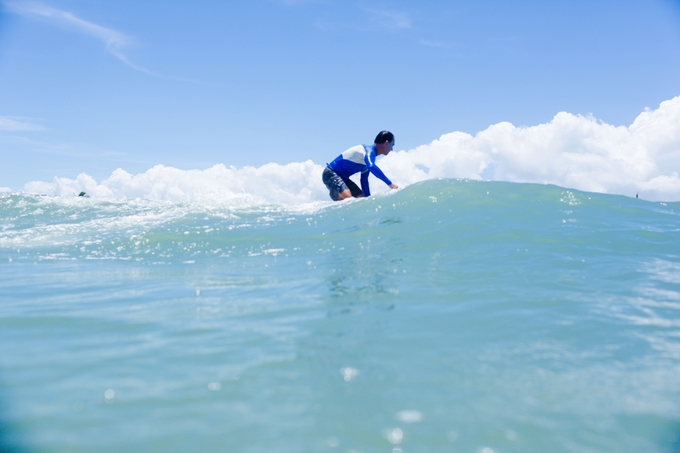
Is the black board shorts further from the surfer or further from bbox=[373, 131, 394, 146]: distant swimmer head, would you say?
bbox=[373, 131, 394, 146]: distant swimmer head

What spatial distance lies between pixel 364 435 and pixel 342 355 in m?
1.02

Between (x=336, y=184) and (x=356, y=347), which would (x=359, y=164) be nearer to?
(x=336, y=184)

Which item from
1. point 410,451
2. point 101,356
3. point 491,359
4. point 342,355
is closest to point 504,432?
point 410,451

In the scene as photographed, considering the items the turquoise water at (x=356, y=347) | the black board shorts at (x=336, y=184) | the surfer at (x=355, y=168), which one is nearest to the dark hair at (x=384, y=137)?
the surfer at (x=355, y=168)

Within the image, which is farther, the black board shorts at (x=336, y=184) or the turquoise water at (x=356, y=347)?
the black board shorts at (x=336, y=184)

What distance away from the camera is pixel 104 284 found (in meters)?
5.89

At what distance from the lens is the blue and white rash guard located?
12.6m

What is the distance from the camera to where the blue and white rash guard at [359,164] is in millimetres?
12586

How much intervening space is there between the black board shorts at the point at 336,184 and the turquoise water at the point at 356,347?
213 inches

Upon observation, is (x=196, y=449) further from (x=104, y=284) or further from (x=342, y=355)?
(x=104, y=284)

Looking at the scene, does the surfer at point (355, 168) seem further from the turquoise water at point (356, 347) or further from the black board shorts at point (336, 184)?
the turquoise water at point (356, 347)

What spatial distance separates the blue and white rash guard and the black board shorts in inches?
4.8

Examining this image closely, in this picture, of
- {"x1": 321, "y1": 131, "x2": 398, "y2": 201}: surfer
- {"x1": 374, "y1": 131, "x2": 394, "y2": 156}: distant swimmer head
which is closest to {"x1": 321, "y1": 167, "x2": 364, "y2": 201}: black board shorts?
{"x1": 321, "y1": 131, "x2": 398, "y2": 201}: surfer

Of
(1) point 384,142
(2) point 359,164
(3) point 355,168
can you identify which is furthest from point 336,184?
(1) point 384,142
